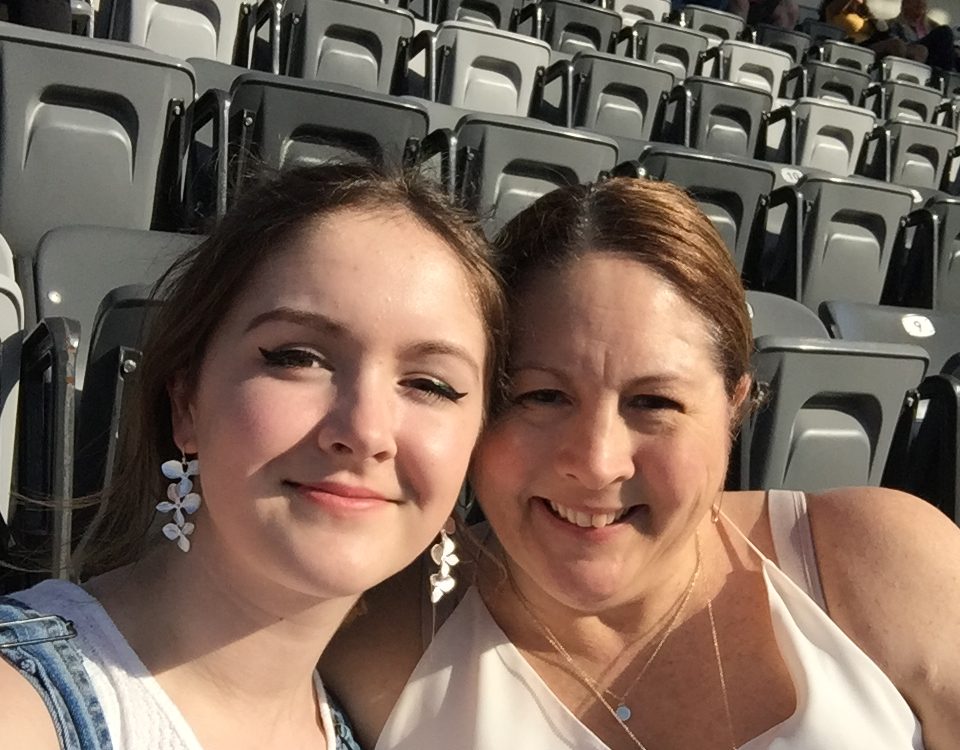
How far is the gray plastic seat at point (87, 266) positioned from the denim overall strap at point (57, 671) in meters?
0.85

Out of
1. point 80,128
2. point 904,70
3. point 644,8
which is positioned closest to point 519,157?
point 80,128

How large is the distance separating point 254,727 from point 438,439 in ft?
1.28

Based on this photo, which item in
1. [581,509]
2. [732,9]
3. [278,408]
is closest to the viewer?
[278,408]

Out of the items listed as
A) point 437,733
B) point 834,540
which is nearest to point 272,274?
point 437,733

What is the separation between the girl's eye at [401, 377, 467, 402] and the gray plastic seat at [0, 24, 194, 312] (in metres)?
1.48

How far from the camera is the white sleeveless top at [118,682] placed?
2.98 feet

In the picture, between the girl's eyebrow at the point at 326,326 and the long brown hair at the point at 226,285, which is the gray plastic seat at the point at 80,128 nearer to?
the long brown hair at the point at 226,285

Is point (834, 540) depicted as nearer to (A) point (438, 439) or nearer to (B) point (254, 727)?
(A) point (438, 439)

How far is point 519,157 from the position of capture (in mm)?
2754

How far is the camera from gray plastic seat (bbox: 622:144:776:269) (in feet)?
9.99

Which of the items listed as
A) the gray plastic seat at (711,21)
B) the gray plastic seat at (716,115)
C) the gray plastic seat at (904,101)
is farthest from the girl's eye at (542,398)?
the gray plastic seat at (711,21)

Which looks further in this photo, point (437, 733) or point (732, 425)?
point (732, 425)

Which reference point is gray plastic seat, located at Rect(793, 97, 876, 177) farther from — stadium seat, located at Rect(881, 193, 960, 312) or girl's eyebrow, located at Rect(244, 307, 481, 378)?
girl's eyebrow, located at Rect(244, 307, 481, 378)

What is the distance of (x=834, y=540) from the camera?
133cm
